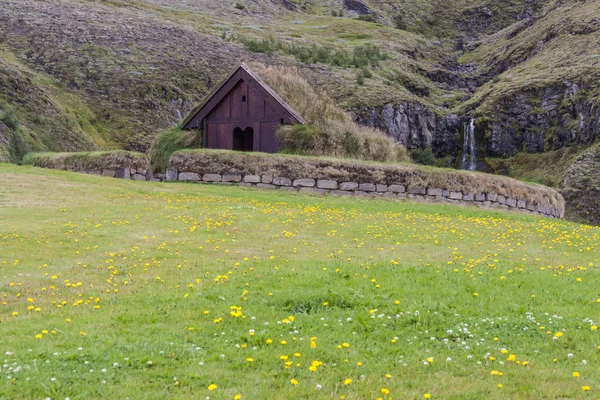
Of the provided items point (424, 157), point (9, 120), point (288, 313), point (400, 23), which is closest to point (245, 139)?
point (9, 120)

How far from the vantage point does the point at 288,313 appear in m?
7.55

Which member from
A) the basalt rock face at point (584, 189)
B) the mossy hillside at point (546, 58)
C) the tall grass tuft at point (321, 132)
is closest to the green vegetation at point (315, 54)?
the mossy hillside at point (546, 58)

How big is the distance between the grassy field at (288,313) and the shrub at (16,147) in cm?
2520

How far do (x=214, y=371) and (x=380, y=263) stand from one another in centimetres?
553

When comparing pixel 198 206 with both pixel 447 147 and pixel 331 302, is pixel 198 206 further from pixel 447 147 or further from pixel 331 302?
pixel 447 147

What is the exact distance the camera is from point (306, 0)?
14650 centimetres

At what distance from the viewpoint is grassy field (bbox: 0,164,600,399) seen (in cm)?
539

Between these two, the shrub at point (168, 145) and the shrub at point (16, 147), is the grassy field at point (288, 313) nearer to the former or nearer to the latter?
the shrub at point (168, 145)

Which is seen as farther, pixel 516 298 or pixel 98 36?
pixel 98 36

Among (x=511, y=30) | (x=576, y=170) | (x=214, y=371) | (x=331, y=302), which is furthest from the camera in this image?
(x=511, y=30)

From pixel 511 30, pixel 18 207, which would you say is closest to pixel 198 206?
pixel 18 207

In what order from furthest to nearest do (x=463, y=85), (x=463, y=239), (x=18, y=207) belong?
(x=463, y=85) → (x=18, y=207) → (x=463, y=239)

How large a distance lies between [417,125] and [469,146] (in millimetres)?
8900

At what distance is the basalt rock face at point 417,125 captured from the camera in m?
68.3
